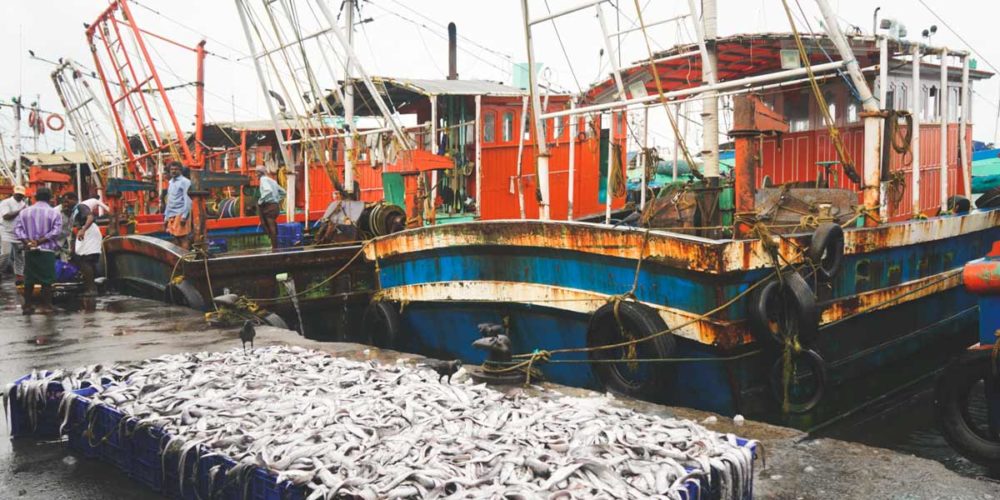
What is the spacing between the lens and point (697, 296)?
7156 mm

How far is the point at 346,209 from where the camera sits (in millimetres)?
12680

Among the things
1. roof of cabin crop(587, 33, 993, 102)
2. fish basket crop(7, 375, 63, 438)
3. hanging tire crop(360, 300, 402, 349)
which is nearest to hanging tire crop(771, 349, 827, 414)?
roof of cabin crop(587, 33, 993, 102)

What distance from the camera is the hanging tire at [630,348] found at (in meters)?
7.10

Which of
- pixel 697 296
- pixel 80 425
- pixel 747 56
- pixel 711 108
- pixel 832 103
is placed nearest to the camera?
pixel 80 425

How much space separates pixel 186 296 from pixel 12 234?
21.6ft

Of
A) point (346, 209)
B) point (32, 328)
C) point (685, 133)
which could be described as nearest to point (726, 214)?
point (685, 133)

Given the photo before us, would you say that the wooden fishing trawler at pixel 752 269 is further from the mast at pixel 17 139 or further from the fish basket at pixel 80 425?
the mast at pixel 17 139

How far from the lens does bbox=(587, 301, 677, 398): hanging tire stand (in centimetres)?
710

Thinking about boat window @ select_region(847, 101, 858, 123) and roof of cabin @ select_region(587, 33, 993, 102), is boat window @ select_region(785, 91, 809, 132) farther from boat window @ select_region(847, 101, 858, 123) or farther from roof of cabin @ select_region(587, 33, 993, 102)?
boat window @ select_region(847, 101, 858, 123)

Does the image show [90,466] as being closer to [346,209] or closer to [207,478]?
[207,478]

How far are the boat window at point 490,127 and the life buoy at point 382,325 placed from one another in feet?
18.7

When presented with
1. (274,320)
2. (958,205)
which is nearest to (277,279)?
(274,320)

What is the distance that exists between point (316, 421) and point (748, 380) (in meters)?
4.50

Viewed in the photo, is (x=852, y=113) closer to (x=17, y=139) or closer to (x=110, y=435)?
(x=110, y=435)
